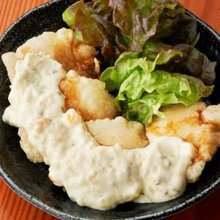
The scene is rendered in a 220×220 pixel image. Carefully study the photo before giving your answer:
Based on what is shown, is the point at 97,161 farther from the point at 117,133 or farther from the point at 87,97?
the point at 87,97

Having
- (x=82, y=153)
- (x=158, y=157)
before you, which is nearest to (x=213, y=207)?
(x=158, y=157)

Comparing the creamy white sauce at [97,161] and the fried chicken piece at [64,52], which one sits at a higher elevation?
the fried chicken piece at [64,52]

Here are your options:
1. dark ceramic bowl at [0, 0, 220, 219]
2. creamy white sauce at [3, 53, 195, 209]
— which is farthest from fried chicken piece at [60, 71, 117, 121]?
dark ceramic bowl at [0, 0, 220, 219]

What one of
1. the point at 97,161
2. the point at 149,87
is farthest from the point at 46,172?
the point at 149,87

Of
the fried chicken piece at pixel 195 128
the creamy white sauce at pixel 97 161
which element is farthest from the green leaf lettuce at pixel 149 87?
the creamy white sauce at pixel 97 161

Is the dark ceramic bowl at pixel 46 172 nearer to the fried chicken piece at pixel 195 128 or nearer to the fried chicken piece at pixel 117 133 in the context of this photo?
the fried chicken piece at pixel 195 128
